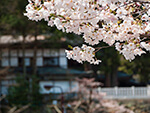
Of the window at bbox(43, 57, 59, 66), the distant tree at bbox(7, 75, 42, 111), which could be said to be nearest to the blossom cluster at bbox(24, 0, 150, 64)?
the distant tree at bbox(7, 75, 42, 111)

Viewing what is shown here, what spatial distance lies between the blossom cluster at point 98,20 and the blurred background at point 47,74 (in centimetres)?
868

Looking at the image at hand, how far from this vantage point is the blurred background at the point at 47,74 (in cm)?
1382

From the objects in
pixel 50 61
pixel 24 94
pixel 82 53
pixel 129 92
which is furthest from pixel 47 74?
pixel 82 53

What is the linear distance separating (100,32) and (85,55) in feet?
0.82

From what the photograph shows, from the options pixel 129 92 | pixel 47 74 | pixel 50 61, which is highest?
pixel 50 61

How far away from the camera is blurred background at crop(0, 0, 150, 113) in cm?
1382

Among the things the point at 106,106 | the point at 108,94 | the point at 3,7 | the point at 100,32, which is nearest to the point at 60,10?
the point at 100,32

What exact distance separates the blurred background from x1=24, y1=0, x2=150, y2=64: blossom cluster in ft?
28.5

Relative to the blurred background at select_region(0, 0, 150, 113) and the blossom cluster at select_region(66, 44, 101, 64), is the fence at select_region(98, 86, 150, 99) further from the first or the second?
the blossom cluster at select_region(66, 44, 101, 64)

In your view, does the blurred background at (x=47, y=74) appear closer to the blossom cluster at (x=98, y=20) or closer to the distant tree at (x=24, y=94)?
the distant tree at (x=24, y=94)

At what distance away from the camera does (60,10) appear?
264cm

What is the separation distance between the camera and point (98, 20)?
104 inches

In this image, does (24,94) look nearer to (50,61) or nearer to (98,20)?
(50,61)

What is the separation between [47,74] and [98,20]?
1590 centimetres
